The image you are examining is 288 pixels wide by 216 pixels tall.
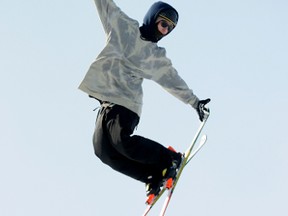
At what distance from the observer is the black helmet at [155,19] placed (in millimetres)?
7883

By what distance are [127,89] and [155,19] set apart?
1122 mm

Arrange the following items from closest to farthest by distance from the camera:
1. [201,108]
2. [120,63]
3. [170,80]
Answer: [120,63] < [170,80] < [201,108]

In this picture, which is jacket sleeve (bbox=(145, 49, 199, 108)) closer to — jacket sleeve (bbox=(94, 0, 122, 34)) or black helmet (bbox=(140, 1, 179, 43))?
black helmet (bbox=(140, 1, 179, 43))

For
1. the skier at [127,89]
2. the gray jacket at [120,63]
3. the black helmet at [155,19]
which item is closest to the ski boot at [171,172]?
the skier at [127,89]

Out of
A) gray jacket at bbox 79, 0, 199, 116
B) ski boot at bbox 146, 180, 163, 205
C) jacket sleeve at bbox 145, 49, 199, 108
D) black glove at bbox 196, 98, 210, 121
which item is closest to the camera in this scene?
gray jacket at bbox 79, 0, 199, 116

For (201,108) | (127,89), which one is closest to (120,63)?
(127,89)

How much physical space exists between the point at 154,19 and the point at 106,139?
6.19 ft

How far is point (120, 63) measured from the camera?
25.1ft

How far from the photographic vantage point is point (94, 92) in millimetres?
7594

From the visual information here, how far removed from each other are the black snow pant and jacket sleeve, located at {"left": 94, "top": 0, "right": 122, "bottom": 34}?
1.13 meters

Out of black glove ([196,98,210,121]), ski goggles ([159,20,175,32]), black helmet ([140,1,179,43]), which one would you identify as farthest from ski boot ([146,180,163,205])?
ski goggles ([159,20,175,32])

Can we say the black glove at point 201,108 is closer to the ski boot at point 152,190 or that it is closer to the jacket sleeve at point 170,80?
the jacket sleeve at point 170,80

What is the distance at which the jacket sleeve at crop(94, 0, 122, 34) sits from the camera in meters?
7.42

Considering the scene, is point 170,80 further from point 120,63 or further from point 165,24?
point 120,63
